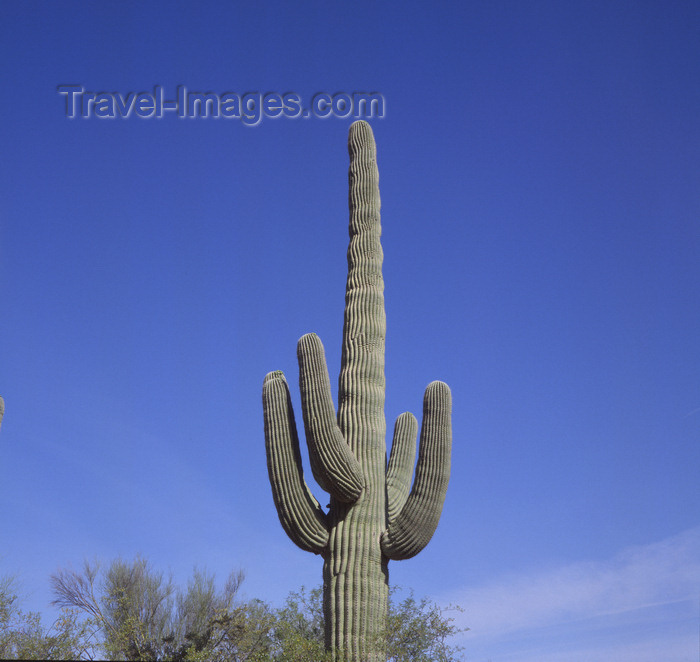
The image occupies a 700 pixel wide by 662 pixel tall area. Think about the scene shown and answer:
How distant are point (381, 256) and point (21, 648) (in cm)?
602

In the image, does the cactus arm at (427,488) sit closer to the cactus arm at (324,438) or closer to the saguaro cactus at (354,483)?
the saguaro cactus at (354,483)

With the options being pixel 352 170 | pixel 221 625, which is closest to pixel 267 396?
pixel 352 170

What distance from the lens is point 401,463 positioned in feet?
28.4

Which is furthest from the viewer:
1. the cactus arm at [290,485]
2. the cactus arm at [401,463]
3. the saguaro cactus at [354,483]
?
the cactus arm at [401,463]

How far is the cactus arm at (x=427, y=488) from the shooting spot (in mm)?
7781

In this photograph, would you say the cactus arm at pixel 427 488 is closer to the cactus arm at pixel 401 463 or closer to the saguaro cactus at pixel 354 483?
the saguaro cactus at pixel 354 483

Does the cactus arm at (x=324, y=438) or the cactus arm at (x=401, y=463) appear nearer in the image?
the cactus arm at (x=324, y=438)

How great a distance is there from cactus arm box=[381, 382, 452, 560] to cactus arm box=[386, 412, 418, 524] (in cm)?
28

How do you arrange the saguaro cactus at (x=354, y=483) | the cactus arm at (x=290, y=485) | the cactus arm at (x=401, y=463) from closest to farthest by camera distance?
the saguaro cactus at (x=354, y=483) < the cactus arm at (x=290, y=485) < the cactus arm at (x=401, y=463)

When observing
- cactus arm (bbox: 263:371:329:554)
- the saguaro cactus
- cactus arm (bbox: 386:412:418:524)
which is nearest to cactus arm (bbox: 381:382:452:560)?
the saguaro cactus

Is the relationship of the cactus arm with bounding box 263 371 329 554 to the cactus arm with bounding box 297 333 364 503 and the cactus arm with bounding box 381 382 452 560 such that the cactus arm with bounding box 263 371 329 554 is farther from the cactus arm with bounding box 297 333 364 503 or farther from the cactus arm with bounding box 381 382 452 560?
the cactus arm with bounding box 381 382 452 560

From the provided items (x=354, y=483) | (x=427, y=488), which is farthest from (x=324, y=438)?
(x=427, y=488)

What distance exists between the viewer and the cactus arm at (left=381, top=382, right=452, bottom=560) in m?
7.78

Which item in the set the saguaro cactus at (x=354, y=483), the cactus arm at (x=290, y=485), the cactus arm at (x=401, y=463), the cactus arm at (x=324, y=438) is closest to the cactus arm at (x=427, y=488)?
the saguaro cactus at (x=354, y=483)
